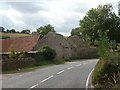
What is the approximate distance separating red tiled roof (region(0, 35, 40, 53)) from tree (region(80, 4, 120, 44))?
57.2 ft

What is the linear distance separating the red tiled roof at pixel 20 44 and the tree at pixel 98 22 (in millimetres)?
17446

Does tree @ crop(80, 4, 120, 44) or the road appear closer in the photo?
the road

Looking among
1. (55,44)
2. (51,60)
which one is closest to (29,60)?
(51,60)

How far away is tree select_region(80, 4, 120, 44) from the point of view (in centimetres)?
9025

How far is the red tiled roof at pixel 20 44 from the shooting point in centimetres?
7688

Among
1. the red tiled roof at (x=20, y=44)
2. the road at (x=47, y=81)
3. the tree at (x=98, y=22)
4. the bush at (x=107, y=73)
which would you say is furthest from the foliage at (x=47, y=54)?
the bush at (x=107, y=73)

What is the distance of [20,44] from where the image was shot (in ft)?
264

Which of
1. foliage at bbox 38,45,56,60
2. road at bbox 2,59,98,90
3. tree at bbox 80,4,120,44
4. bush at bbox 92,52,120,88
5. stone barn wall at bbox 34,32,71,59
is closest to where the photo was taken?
bush at bbox 92,52,120,88

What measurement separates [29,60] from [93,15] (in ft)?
178

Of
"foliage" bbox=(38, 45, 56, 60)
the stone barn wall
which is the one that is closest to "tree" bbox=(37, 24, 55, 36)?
the stone barn wall

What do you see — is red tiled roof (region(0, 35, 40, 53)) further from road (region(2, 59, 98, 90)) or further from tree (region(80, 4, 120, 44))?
road (region(2, 59, 98, 90))

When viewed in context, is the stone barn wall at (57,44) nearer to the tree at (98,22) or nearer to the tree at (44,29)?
the tree at (98,22)

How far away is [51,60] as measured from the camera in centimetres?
5997

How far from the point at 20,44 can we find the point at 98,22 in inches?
935
